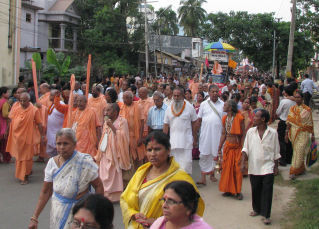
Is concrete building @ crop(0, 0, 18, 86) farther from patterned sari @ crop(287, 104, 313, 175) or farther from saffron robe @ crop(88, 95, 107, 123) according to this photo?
patterned sari @ crop(287, 104, 313, 175)

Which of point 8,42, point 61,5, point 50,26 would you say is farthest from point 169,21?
point 8,42

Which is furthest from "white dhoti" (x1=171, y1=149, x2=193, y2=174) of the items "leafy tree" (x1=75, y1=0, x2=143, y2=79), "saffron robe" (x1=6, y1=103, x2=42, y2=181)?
"leafy tree" (x1=75, y1=0, x2=143, y2=79)

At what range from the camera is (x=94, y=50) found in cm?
3325

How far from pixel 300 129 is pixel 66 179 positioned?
541 centimetres

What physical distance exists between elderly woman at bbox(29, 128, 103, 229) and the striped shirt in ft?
13.1

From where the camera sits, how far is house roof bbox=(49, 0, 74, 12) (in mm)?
33206

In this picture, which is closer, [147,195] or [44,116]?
[147,195]

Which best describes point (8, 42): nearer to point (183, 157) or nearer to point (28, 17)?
point (28, 17)

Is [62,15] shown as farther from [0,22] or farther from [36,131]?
[36,131]

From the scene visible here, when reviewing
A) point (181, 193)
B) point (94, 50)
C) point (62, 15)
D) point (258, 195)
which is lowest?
point (258, 195)

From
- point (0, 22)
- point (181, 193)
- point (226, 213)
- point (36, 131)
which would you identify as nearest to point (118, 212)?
point (226, 213)

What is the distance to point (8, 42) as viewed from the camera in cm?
2133

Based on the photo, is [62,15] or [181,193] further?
[62,15]

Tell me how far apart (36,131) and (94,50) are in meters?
26.2
